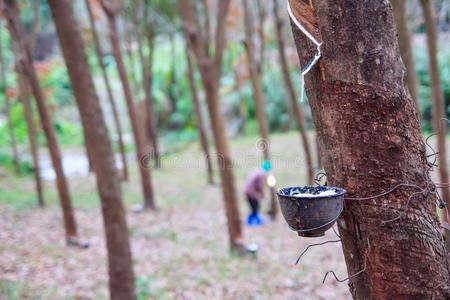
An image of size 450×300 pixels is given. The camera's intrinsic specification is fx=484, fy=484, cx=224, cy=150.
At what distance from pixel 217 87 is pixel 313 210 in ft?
18.1

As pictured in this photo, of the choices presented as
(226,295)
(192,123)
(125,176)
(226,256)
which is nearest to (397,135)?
(226,295)

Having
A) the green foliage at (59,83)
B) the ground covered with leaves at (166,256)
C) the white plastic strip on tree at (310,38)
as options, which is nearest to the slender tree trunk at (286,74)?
the ground covered with leaves at (166,256)

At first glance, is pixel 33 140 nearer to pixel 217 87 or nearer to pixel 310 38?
pixel 217 87

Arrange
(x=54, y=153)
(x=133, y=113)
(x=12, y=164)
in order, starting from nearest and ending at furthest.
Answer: (x=54, y=153), (x=133, y=113), (x=12, y=164)

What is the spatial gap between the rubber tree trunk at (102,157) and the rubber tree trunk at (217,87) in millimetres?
2580

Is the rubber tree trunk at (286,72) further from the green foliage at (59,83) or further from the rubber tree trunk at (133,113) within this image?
the green foliage at (59,83)

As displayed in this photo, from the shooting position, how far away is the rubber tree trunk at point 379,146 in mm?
1591

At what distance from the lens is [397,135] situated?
62.9 inches

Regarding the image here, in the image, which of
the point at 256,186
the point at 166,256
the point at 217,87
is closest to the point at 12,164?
the point at 256,186

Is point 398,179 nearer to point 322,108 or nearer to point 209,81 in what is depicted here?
point 322,108

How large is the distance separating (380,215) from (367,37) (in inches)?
23.2

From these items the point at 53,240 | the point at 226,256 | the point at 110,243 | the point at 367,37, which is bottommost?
the point at 226,256

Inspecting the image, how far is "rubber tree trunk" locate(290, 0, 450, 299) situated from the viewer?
5.22ft

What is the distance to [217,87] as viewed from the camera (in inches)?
276
